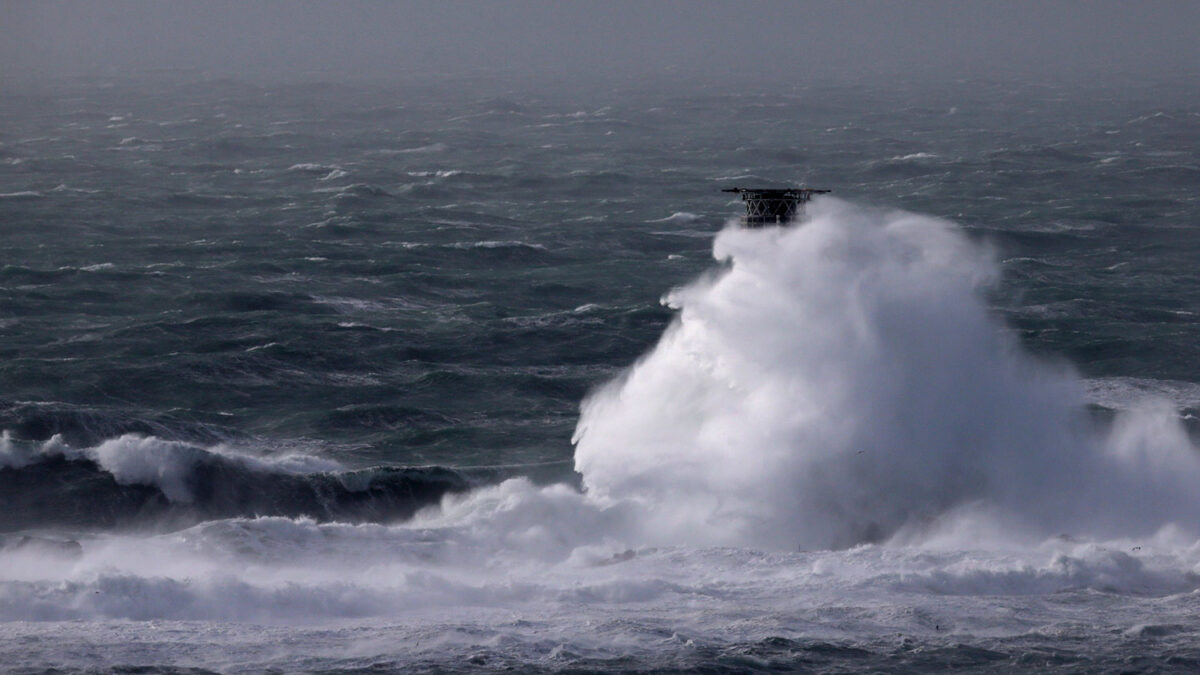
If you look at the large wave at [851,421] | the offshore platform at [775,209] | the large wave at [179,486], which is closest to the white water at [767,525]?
the large wave at [851,421]

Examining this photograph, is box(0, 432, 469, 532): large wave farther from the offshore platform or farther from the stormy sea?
the offshore platform

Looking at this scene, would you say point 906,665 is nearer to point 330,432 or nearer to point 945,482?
point 945,482

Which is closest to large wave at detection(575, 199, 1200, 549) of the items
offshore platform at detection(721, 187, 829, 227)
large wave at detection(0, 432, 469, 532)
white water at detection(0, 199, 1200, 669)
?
white water at detection(0, 199, 1200, 669)

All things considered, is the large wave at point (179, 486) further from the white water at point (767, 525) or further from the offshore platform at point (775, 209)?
the offshore platform at point (775, 209)

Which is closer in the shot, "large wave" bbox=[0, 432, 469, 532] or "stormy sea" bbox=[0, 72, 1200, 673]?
"stormy sea" bbox=[0, 72, 1200, 673]

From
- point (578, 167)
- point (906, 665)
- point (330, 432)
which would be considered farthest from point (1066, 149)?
point (906, 665)

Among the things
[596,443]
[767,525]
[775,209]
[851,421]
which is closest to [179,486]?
[596,443]

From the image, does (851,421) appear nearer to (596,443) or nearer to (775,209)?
(596,443)
